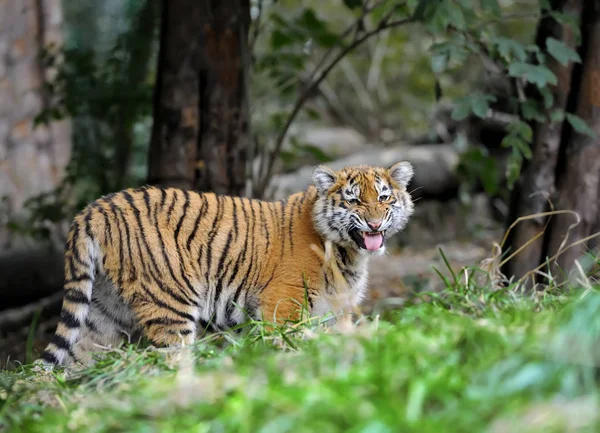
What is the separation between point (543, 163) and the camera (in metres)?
5.18

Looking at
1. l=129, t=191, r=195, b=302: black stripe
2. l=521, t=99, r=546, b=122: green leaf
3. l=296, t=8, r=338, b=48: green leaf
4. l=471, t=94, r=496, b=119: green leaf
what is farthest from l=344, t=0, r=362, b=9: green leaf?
l=129, t=191, r=195, b=302: black stripe

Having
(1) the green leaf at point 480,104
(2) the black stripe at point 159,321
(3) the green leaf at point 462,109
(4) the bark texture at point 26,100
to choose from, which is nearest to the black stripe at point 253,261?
(2) the black stripe at point 159,321

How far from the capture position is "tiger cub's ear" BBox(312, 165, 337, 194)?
4801 millimetres

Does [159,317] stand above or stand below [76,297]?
below

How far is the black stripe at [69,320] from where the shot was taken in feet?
13.1

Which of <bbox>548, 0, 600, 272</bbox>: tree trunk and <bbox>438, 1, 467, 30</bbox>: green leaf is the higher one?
<bbox>438, 1, 467, 30</bbox>: green leaf

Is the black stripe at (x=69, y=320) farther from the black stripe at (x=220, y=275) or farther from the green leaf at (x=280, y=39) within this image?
the green leaf at (x=280, y=39)

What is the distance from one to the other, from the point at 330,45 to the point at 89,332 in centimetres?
343

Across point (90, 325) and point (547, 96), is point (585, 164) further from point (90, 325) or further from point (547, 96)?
point (90, 325)

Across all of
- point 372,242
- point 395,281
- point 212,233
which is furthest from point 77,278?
point 395,281

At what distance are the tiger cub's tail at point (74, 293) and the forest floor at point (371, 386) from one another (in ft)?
3.29

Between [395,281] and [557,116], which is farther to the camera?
[395,281]

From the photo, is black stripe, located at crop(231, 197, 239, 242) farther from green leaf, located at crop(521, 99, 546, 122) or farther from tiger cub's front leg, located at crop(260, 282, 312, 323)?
green leaf, located at crop(521, 99, 546, 122)

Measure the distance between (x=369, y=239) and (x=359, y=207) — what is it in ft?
0.71
